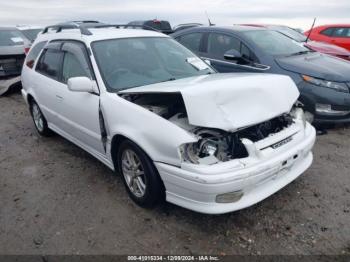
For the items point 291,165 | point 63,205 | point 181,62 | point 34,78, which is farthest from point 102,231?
point 34,78

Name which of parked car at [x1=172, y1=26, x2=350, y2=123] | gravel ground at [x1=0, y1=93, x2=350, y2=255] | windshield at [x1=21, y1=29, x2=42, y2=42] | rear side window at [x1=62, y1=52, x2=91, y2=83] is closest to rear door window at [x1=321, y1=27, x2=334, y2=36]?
parked car at [x1=172, y1=26, x2=350, y2=123]

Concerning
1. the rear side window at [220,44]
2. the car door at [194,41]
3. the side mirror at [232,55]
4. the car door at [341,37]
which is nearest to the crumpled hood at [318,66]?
the side mirror at [232,55]

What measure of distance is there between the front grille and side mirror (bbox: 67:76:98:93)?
683cm

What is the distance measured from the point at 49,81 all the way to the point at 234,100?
2693 millimetres

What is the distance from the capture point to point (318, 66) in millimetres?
5156

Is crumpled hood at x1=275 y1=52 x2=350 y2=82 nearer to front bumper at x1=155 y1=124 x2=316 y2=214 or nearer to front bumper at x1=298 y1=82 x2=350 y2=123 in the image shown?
front bumper at x1=298 y1=82 x2=350 y2=123

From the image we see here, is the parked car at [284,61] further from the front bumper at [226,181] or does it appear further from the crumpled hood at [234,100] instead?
the front bumper at [226,181]

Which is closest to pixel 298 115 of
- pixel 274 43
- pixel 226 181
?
pixel 226 181

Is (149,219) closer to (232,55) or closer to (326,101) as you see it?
(326,101)

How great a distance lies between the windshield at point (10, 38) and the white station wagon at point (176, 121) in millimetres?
6491

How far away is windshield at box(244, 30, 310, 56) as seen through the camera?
568cm

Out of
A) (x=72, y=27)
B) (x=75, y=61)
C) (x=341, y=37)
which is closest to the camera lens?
(x=75, y=61)

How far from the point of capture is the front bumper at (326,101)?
4770mm

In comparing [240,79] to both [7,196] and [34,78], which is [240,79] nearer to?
[7,196]
